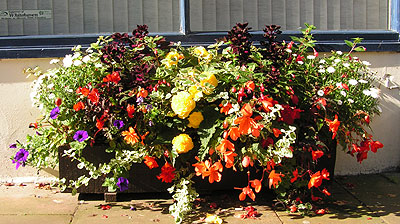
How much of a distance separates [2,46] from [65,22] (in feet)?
1.83

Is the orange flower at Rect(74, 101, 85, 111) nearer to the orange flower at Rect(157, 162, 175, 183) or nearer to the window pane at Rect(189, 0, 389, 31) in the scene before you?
the orange flower at Rect(157, 162, 175, 183)

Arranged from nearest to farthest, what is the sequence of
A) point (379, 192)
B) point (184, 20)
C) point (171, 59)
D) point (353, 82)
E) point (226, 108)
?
point (226, 108) → point (171, 59) → point (353, 82) → point (379, 192) → point (184, 20)

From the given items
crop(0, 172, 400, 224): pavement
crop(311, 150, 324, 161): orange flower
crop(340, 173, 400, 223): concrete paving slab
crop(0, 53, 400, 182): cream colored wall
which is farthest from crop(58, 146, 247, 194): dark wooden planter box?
crop(340, 173, 400, 223): concrete paving slab

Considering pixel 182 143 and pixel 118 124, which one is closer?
pixel 182 143

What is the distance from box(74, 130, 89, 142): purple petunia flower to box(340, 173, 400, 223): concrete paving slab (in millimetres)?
2128

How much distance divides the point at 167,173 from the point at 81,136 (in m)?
0.65

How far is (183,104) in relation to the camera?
130 inches

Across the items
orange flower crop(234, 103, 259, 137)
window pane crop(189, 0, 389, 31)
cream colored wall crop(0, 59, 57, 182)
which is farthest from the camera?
window pane crop(189, 0, 389, 31)

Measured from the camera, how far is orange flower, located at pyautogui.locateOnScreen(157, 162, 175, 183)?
139 inches

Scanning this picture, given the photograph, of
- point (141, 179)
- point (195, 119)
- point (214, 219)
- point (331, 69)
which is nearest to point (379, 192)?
point (331, 69)

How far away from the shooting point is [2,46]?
166 inches

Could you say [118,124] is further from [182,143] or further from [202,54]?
[202,54]

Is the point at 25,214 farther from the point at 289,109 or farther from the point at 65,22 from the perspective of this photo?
the point at 289,109

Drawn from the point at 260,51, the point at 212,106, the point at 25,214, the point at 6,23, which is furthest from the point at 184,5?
the point at 25,214
